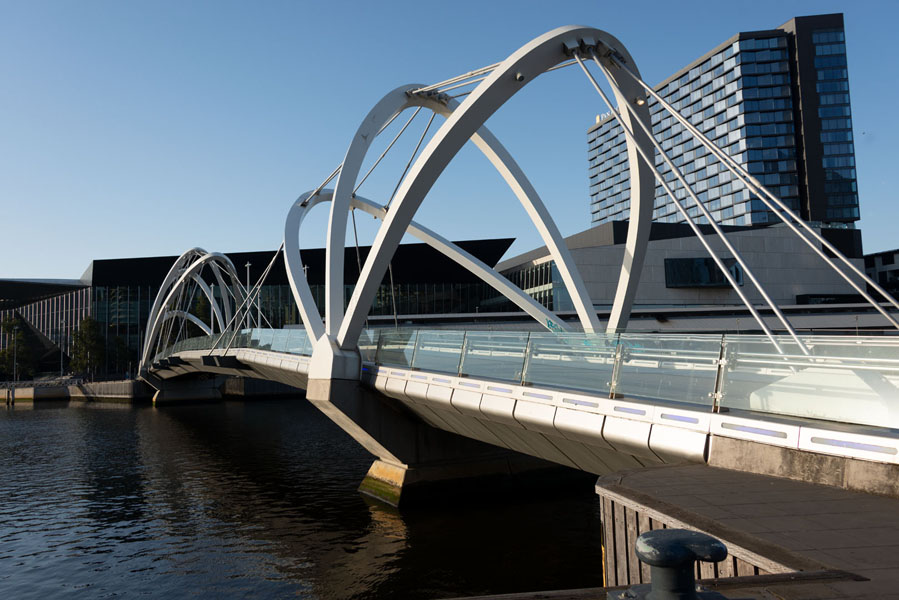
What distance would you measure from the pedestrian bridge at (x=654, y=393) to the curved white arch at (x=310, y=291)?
856cm

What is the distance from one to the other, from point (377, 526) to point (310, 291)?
14.1m

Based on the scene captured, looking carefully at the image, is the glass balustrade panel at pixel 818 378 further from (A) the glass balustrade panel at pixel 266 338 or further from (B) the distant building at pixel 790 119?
(B) the distant building at pixel 790 119

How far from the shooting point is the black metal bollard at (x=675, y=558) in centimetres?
329

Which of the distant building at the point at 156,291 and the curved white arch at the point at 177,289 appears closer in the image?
the curved white arch at the point at 177,289

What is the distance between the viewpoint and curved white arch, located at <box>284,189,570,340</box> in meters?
24.2

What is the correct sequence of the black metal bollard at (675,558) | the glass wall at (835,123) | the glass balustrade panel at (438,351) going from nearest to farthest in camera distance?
the black metal bollard at (675,558), the glass balustrade panel at (438,351), the glass wall at (835,123)

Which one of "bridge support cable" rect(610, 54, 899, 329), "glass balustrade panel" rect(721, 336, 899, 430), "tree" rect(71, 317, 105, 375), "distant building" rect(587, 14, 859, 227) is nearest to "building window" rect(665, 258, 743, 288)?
"distant building" rect(587, 14, 859, 227)

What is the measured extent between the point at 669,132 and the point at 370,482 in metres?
124

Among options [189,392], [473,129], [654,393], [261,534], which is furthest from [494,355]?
[189,392]

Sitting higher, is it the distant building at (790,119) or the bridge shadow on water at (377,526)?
the distant building at (790,119)

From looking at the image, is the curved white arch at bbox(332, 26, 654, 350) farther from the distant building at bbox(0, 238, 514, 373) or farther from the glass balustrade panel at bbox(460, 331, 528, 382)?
the distant building at bbox(0, 238, 514, 373)

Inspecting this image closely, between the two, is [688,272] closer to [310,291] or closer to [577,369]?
[310,291]

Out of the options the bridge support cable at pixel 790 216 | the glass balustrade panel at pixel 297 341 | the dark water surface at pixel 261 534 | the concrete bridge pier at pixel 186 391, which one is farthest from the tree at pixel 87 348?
the bridge support cable at pixel 790 216

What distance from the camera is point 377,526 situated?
56.6 feet
